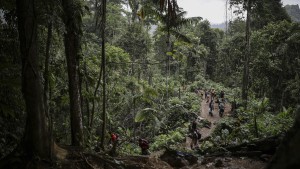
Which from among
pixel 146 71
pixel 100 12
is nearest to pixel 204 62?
pixel 146 71

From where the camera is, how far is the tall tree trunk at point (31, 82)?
514cm

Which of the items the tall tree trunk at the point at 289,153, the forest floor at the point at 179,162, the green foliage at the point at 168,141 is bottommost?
the green foliage at the point at 168,141

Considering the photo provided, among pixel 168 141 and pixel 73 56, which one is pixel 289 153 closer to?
pixel 73 56

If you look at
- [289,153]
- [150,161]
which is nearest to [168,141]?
[150,161]

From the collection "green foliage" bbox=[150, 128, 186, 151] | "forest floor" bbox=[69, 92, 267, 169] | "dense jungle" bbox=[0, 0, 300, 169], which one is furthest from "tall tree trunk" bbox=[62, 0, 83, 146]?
"green foliage" bbox=[150, 128, 186, 151]

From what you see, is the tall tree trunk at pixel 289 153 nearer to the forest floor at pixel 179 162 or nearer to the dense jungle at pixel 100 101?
the dense jungle at pixel 100 101

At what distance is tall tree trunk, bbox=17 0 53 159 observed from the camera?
5141 mm

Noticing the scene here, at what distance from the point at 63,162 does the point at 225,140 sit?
867 centimetres

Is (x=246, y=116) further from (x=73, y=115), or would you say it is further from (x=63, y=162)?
(x=63, y=162)

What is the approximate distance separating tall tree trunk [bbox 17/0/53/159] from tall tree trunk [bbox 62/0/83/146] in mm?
2582

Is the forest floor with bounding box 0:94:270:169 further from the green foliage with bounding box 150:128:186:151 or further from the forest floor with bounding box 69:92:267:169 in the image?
the green foliage with bounding box 150:128:186:151

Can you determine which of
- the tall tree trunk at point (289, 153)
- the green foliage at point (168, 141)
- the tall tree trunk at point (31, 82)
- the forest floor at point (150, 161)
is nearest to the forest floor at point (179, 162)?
the forest floor at point (150, 161)

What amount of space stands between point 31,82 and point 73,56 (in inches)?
116

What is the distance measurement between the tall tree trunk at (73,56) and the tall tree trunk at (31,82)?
2582 millimetres
